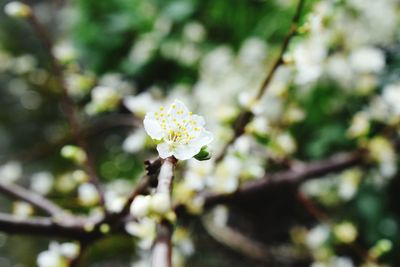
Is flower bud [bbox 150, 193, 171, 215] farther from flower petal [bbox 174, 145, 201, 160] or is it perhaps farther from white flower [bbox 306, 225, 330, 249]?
white flower [bbox 306, 225, 330, 249]

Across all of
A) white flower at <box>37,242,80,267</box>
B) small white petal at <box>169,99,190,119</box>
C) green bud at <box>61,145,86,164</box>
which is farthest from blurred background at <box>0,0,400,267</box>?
small white petal at <box>169,99,190,119</box>

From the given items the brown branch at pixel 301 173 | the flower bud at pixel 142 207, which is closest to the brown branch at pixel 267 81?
the brown branch at pixel 301 173

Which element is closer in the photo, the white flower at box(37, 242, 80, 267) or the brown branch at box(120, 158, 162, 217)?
the brown branch at box(120, 158, 162, 217)

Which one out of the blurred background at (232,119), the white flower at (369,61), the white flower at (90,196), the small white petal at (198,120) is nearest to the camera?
the small white petal at (198,120)

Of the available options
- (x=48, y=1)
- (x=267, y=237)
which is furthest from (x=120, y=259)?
(x=48, y=1)

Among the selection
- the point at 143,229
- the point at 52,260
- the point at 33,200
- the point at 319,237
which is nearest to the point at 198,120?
the point at 143,229

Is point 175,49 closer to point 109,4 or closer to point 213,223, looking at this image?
point 109,4

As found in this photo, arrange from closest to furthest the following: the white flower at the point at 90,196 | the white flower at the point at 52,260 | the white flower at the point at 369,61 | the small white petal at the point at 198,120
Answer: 1. the small white petal at the point at 198,120
2. the white flower at the point at 52,260
3. the white flower at the point at 90,196
4. the white flower at the point at 369,61

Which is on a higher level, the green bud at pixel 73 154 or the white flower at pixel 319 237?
the green bud at pixel 73 154

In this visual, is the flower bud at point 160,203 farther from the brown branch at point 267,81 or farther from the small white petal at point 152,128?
the brown branch at point 267,81
